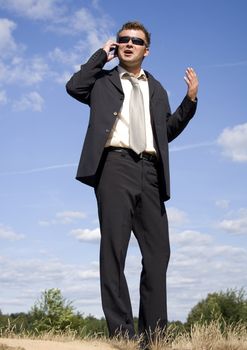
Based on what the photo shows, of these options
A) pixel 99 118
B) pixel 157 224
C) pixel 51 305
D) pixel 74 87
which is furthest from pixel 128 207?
pixel 51 305

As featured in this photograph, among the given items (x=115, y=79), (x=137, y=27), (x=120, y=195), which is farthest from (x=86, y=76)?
(x=120, y=195)

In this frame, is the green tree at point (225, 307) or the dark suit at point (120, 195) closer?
the dark suit at point (120, 195)

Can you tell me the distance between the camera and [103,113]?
5.98 m

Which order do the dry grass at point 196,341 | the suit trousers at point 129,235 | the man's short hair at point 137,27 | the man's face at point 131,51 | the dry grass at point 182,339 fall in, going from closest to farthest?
Result: the dry grass at point 182,339 → the dry grass at point 196,341 → the suit trousers at point 129,235 → the man's face at point 131,51 → the man's short hair at point 137,27

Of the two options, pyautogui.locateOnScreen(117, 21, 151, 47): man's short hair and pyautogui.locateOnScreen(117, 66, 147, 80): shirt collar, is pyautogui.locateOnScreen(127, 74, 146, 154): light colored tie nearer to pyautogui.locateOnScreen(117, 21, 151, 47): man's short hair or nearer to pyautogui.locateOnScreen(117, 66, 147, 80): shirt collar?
pyautogui.locateOnScreen(117, 66, 147, 80): shirt collar

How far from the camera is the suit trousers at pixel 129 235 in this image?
5750 mm

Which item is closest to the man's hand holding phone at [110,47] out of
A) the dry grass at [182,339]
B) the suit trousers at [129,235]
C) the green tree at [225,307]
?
the suit trousers at [129,235]

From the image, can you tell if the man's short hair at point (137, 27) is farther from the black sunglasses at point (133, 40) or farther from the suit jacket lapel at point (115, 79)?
the suit jacket lapel at point (115, 79)

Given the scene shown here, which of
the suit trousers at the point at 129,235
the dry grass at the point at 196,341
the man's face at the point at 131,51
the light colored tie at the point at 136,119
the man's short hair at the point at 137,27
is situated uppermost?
the man's short hair at the point at 137,27

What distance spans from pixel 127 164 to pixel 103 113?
22.1 inches

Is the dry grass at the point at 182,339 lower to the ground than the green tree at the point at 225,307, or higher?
lower

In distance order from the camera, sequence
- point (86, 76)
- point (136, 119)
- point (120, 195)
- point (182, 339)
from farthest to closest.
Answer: point (182, 339) → point (86, 76) → point (136, 119) → point (120, 195)

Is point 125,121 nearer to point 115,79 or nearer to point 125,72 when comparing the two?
point 115,79

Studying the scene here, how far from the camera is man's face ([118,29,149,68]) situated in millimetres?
6227
